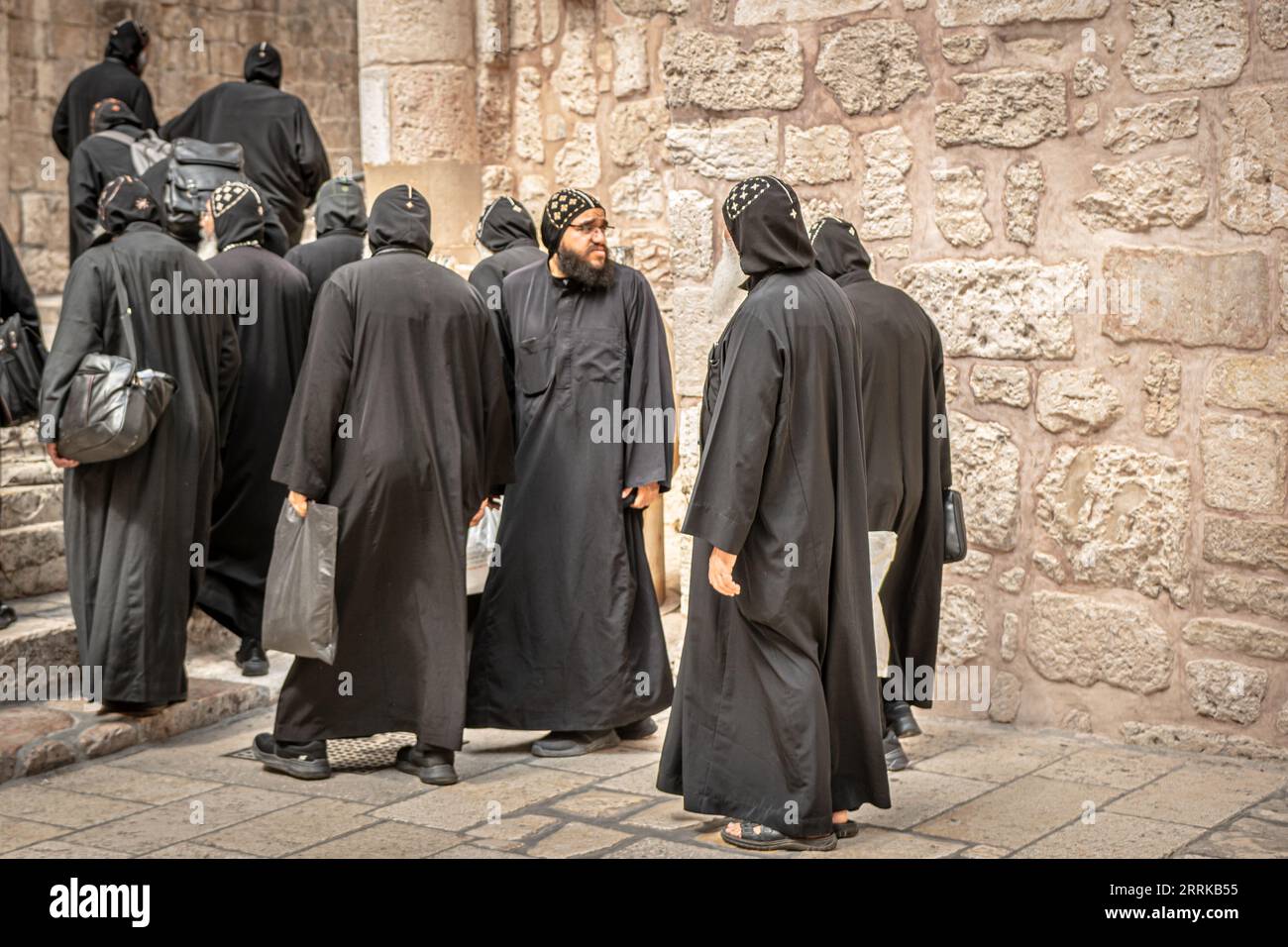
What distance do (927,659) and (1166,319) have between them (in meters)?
1.42

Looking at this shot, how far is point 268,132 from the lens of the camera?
878 cm

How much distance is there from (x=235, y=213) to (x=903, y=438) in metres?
2.99

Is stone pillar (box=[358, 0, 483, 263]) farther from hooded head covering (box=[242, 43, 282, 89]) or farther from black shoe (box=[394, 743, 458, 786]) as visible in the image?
black shoe (box=[394, 743, 458, 786])

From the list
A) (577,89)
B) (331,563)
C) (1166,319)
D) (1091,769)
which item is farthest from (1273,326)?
(577,89)

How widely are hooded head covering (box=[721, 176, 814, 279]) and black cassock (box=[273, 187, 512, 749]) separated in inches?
49.8

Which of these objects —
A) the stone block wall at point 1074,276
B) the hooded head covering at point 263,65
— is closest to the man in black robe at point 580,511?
the stone block wall at point 1074,276

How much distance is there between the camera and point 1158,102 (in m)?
5.74

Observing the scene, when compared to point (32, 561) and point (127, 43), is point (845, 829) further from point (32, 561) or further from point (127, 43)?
point (127, 43)

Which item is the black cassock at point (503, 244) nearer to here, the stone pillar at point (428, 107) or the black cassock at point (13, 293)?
the black cassock at point (13, 293)

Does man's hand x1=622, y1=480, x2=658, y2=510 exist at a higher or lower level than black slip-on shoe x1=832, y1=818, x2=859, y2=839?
higher

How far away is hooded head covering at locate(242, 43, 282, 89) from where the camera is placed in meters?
8.99

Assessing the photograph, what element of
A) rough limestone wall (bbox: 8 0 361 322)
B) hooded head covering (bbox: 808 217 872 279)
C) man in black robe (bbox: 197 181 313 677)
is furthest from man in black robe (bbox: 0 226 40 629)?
rough limestone wall (bbox: 8 0 361 322)

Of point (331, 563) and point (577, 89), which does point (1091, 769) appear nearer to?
point (331, 563)

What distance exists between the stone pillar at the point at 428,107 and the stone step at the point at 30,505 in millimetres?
2619
